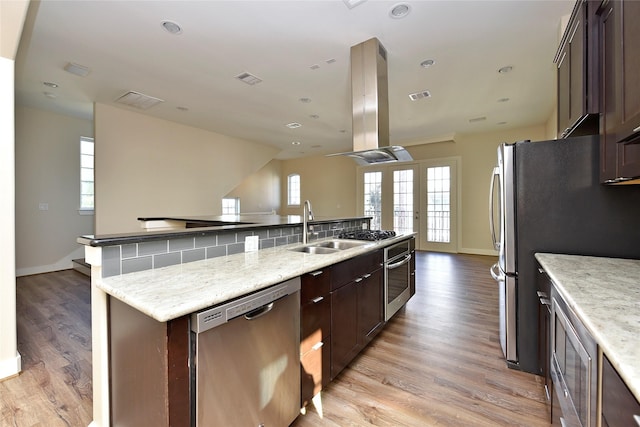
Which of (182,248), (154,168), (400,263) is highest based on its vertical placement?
(154,168)

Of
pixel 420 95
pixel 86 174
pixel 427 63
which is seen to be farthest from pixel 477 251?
pixel 86 174

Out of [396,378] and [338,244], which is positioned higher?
[338,244]

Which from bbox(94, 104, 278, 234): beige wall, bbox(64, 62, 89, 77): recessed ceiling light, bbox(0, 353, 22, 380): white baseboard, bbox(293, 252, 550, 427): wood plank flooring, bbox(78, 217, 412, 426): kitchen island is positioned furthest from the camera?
bbox(94, 104, 278, 234): beige wall

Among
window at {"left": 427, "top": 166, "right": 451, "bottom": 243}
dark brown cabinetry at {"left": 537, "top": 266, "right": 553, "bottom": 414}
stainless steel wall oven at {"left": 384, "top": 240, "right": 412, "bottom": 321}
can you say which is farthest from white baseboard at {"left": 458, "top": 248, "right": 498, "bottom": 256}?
dark brown cabinetry at {"left": 537, "top": 266, "right": 553, "bottom": 414}

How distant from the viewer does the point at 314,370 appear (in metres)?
1.60

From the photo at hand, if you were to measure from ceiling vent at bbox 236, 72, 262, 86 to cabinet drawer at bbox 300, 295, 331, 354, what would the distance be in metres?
3.09

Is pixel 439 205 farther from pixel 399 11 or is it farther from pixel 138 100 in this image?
pixel 138 100

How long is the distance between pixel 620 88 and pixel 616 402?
130 centimetres

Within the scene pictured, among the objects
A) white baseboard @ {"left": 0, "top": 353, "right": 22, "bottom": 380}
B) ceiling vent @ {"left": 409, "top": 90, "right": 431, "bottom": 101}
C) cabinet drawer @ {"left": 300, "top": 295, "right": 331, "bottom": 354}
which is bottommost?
white baseboard @ {"left": 0, "top": 353, "right": 22, "bottom": 380}

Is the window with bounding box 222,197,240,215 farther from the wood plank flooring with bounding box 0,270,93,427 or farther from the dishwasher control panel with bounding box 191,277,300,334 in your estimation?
the dishwasher control panel with bounding box 191,277,300,334

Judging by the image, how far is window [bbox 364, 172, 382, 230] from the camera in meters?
7.73

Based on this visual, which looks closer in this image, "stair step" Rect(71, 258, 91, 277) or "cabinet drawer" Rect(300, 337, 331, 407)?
"cabinet drawer" Rect(300, 337, 331, 407)

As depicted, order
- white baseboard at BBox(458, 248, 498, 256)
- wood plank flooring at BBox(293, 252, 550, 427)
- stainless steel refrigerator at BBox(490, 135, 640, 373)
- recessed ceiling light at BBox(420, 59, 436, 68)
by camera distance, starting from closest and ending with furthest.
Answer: wood plank flooring at BBox(293, 252, 550, 427) → stainless steel refrigerator at BBox(490, 135, 640, 373) → recessed ceiling light at BBox(420, 59, 436, 68) → white baseboard at BBox(458, 248, 498, 256)

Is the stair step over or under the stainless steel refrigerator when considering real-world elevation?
under
